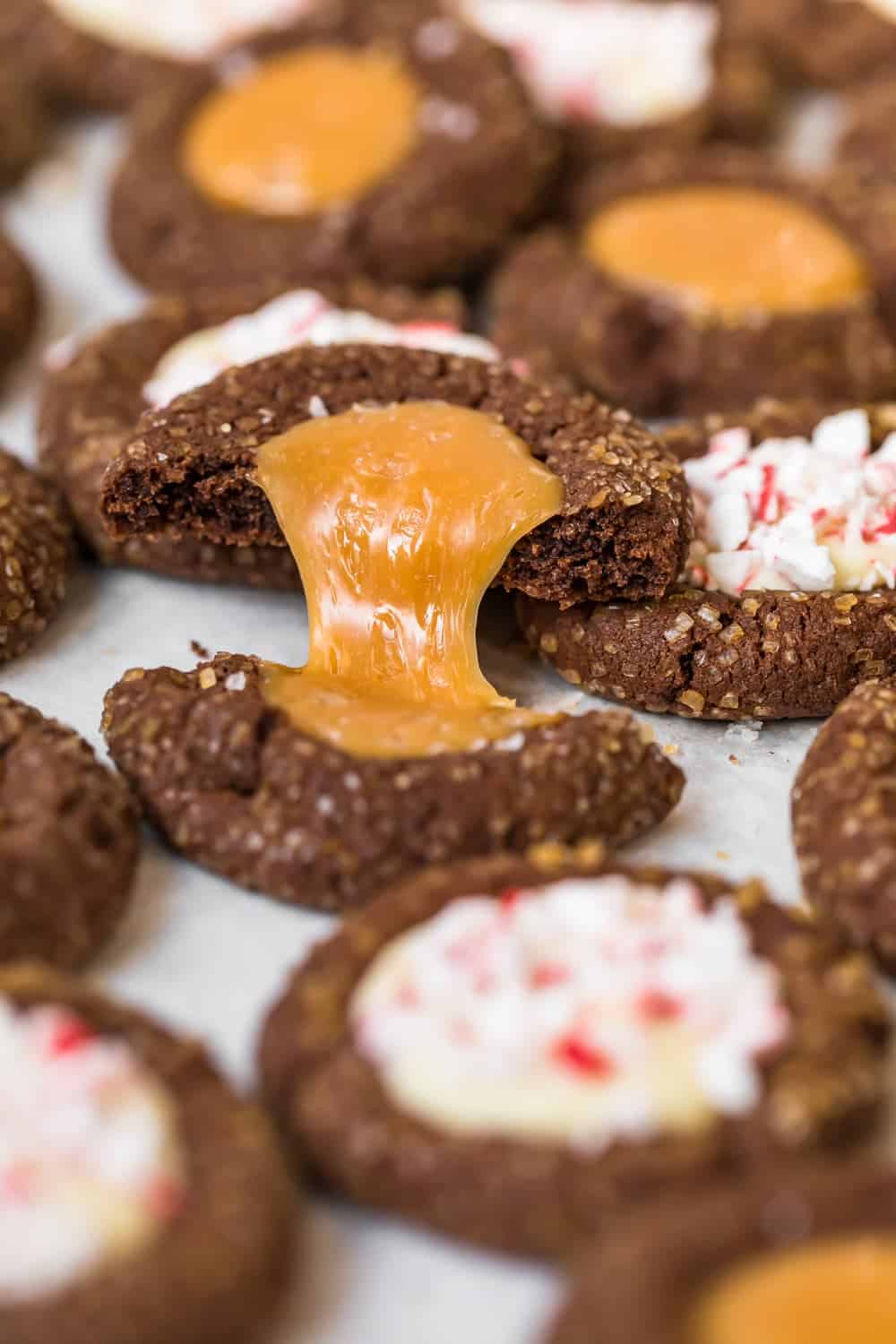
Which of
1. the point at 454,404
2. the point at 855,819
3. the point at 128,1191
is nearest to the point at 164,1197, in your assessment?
the point at 128,1191

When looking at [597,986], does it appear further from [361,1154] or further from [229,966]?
[229,966]

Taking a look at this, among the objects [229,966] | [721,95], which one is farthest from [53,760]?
[721,95]

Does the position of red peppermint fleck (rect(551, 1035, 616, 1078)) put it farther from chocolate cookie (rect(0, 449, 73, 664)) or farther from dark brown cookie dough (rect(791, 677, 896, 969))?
chocolate cookie (rect(0, 449, 73, 664))

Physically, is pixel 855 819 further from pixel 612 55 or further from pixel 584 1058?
pixel 612 55

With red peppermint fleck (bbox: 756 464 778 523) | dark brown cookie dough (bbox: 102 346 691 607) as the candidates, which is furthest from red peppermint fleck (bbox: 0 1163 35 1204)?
red peppermint fleck (bbox: 756 464 778 523)

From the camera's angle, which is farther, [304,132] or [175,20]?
[175,20]
